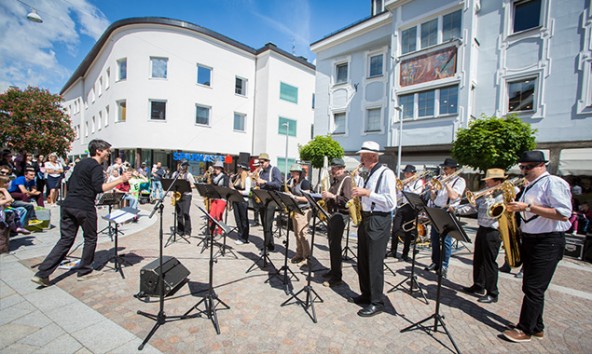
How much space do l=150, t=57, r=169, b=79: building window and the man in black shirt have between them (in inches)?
803

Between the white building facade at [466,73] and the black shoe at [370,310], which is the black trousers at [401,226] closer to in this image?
the black shoe at [370,310]

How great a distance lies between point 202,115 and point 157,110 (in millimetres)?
3492

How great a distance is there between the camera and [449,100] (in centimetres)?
1591

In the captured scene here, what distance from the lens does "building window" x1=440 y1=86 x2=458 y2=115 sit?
51.3 feet

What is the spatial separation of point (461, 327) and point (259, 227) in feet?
22.2

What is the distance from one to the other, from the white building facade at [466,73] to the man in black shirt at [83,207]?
47.9 ft

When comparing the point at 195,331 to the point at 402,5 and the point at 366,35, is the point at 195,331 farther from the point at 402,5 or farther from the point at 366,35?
the point at 366,35

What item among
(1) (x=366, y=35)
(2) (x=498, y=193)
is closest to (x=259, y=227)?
(2) (x=498, y=193)

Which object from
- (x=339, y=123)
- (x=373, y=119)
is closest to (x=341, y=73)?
(x=339, y=123)

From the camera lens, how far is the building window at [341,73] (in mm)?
22703

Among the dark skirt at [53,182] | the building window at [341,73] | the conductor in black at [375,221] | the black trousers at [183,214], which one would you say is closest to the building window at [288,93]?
the building window at [341,73]

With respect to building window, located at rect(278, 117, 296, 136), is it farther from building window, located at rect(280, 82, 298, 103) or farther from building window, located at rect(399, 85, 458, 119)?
building window, located at rect(399, 85, 458, 119)

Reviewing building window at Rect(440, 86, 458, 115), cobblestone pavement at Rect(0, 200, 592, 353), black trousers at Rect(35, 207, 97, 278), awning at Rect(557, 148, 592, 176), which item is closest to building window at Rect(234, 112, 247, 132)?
building window at Rect(440, 86, 458, 115)

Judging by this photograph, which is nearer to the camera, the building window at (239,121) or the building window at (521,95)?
the building window at (521,95)
